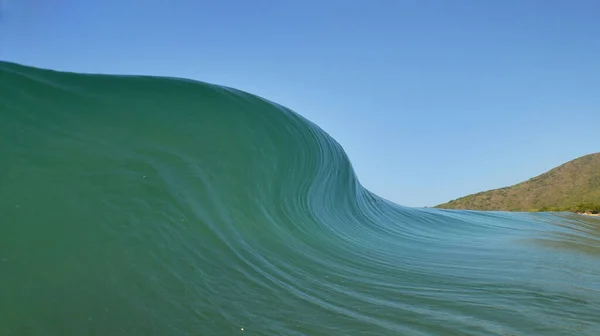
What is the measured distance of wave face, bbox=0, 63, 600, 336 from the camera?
2846mm

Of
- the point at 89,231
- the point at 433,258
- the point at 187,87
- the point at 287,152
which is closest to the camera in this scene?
the point at 89,231

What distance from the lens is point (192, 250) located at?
A: 385 centimetres

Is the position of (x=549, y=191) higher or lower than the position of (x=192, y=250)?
higher

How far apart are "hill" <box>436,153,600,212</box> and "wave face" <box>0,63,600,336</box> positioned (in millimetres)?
66627

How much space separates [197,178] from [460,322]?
3046mm

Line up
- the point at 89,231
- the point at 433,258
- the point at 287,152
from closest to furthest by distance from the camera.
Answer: the point at 89,231 < the point at 433,258 < the point at 287,152

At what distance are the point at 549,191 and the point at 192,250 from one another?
260 feet

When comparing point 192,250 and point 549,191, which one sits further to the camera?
point 549,191

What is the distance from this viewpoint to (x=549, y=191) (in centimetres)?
7362

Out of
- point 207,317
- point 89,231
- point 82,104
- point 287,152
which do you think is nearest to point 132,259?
point 89,231

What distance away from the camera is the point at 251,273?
388 centimetres

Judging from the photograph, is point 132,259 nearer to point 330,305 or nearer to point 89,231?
point 89,231

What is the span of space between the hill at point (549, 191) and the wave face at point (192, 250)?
66.6 metres

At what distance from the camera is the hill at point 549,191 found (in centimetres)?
6850
